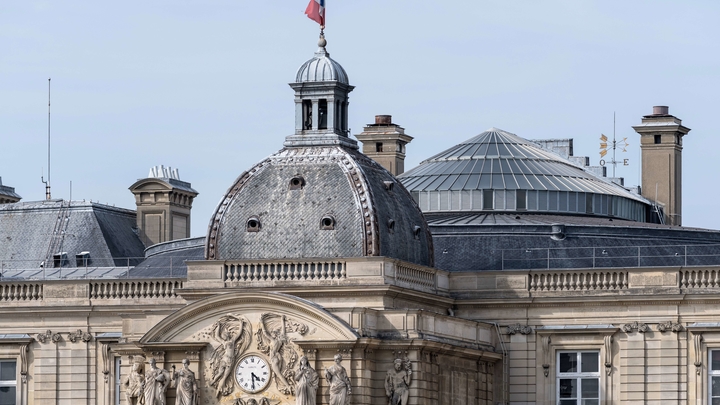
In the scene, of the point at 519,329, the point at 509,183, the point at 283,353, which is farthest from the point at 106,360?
the point at 509,183

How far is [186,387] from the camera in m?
72.8

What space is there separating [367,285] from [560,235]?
10.1 m

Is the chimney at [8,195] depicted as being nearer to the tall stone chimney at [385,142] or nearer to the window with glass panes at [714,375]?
the tall stone chimney at [385,142]

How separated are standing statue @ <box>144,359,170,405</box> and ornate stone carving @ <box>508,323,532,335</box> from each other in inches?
464

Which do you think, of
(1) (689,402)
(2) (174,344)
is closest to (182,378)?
(2) (174,344)

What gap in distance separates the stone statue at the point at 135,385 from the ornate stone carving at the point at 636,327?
50.7 feet

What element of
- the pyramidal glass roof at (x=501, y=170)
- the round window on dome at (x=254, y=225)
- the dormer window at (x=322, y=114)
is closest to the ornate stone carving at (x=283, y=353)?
the round window on dome at (x=254, y=225)

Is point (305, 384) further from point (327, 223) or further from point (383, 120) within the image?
point (383, 120)

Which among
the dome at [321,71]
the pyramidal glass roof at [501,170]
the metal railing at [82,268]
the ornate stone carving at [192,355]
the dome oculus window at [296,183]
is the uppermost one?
the dome at [321,71]

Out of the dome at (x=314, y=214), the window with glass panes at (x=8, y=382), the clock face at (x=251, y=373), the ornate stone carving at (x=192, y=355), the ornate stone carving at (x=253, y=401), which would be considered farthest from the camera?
the window with glass panes at (x=8, y=382)

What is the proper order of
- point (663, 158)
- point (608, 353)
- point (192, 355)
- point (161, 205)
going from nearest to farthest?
1. point (192, 355)
2. point (608, 353)
3. point (663, 158)
4. point (161, 205)

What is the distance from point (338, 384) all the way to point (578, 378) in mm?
9944

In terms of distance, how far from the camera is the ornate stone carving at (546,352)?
7756 cm

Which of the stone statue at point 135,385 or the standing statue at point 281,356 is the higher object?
the standing statue at point 281,356
